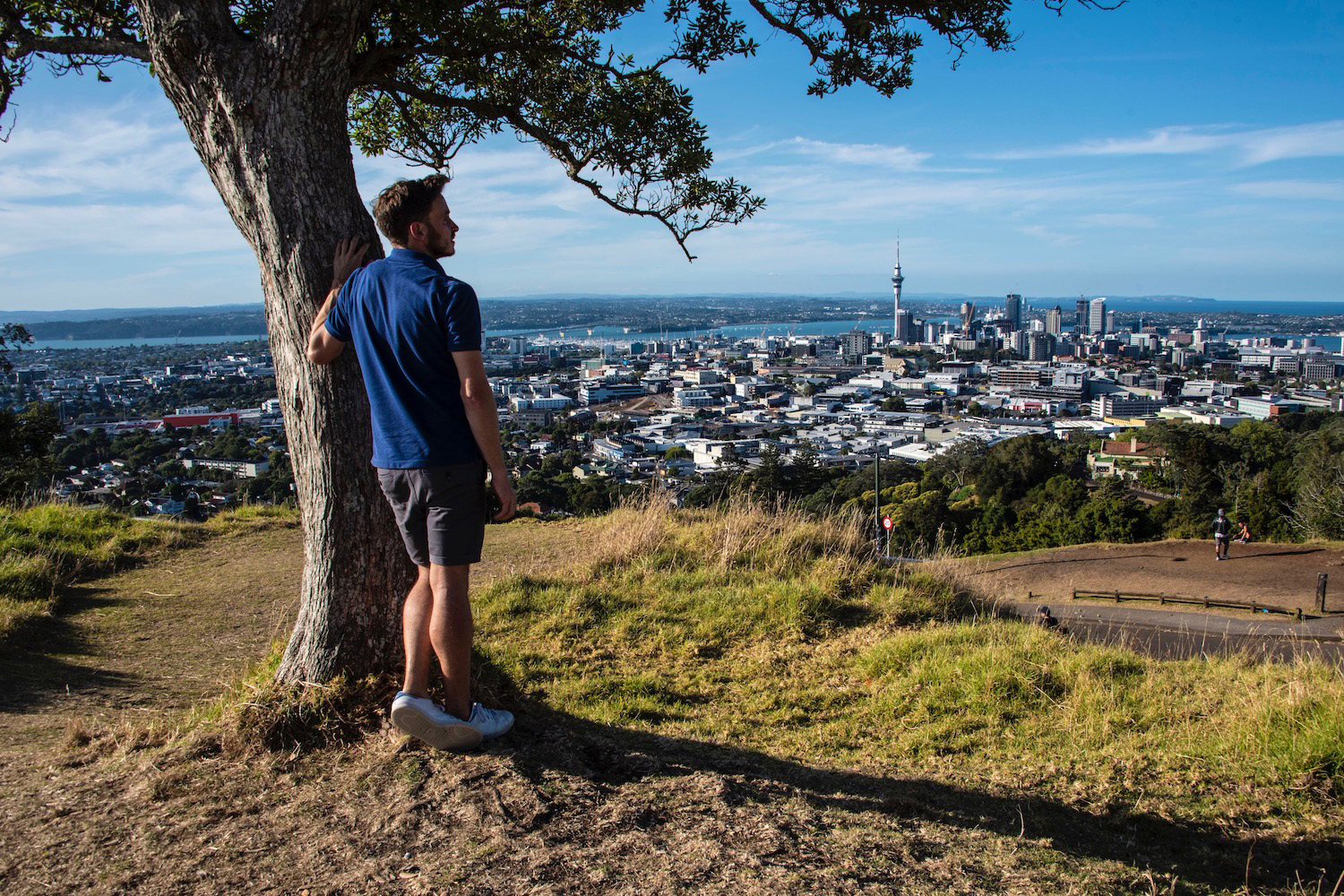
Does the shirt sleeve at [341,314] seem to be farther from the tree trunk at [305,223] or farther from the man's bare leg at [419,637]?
the man's bare leg at [419,637]

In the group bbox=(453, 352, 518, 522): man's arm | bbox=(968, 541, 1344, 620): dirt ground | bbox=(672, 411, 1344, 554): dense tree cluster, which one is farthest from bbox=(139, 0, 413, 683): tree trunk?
bbox=(672, 411, 1344, 554): dense tree cluster

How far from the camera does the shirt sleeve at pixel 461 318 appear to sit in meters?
2.26

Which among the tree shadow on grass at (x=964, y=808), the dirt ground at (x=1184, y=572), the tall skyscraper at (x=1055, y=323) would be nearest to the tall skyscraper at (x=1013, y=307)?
the tall skyscraper at (x=1055, y=323)

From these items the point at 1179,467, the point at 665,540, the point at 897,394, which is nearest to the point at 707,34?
the point at 665,540

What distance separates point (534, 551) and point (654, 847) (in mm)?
5064

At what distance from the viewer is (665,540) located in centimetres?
598

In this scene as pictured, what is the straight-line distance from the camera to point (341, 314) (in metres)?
2.53

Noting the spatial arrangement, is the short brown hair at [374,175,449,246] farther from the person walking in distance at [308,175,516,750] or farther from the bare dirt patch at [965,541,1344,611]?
the bare dirt patch at [965,541,1344,611]

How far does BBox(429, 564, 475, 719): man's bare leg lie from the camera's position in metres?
2.45

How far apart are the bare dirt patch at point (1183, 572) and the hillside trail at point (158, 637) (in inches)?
358

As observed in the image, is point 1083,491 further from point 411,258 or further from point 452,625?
point 411,258

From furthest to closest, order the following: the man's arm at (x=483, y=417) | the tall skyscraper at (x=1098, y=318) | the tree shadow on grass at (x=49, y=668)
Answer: the tall skyscraper at (x=1098, y=318) < the tree shadow on grass at (x=49, y=668) < the man's arm at (x=483, y=417)

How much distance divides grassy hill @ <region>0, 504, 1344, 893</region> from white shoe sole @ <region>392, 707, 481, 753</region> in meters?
0.05

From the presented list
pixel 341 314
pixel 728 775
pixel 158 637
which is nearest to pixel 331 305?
pixel 341 314
